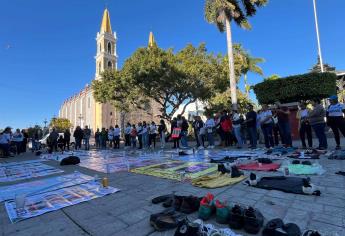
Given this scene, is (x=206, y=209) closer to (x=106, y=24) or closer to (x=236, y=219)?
(x=236, y=219)

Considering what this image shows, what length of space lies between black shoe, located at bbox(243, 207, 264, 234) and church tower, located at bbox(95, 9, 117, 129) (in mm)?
64909

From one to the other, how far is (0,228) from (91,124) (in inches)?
3011

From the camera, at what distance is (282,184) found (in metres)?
4.01

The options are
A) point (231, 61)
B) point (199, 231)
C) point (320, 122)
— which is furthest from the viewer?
point (231, 61)

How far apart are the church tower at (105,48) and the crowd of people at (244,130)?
4901 centimetres

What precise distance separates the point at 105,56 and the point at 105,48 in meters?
2.83

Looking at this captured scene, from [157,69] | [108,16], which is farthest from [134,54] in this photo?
[108,16]

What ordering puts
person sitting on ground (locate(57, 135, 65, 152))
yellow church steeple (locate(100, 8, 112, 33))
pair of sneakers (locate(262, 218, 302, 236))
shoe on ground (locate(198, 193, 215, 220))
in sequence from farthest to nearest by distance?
yellow church steeple (locate(100, 8, 112, 33)), person sitting on ground (locate(57, 135, 65, 152)), shoe on ground (locate(198, 193, 215, 220)), pair of sneakers (locate(262, 218, 302, 236))

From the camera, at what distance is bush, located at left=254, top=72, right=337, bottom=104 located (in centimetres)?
1516

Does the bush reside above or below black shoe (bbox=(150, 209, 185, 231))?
above

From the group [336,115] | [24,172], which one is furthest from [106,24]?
[336,115]

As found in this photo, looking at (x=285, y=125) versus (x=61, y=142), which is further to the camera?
(x=61, y=142)

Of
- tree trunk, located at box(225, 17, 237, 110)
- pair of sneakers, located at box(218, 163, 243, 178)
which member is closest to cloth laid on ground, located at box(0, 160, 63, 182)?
pair of sneakers, located at box(218, 163, 243, 178)

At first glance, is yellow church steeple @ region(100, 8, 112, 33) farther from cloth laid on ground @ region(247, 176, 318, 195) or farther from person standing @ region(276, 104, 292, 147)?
cloth laid on ground @ region(247, 176, 318, 195)
